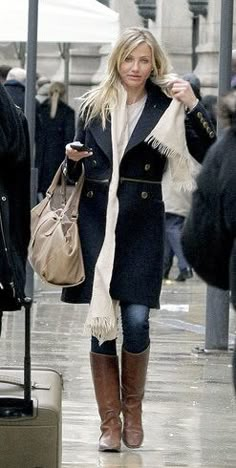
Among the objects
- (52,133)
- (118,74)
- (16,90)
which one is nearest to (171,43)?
(52,133)

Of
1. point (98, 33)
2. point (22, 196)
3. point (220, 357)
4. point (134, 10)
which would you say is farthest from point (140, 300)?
point (134, 10)

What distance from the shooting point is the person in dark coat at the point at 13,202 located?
5.82m

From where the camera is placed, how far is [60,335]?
37.4 feet

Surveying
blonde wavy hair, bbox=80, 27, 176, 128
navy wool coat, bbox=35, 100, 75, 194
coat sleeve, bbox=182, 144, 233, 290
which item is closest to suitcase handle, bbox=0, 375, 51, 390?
blonde wavy hair, bbox=80, 27, 176, 128

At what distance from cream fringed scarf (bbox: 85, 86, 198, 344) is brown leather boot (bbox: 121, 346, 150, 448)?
155 millimetres

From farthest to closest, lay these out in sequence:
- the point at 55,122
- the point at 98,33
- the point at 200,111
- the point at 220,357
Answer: the point at 55,122 → the point at 98,33 → the point at 220,357 → the point at 200,111

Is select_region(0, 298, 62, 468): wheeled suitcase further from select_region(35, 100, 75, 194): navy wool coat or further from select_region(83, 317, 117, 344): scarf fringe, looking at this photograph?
select_region(35, 100, 75, 194): navy wool coat

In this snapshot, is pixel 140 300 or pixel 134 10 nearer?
pixel 140 300

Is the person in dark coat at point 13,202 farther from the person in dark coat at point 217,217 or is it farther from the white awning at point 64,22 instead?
the white awning at point 64,22

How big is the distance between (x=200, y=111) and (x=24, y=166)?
1.15m

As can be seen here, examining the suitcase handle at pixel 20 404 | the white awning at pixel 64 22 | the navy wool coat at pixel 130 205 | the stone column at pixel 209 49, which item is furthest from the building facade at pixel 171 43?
the suitcase handle at pixel 20 404

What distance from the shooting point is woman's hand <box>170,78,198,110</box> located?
22.4 feet

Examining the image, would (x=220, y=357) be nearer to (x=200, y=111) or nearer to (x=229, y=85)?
(x=229, y=85)

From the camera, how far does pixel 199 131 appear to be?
273 inches
